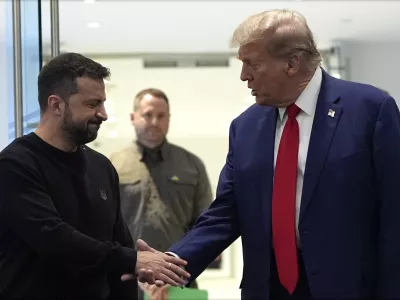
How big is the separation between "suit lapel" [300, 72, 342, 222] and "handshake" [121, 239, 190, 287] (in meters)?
0.44

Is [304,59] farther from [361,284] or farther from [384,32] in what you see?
[384,32]

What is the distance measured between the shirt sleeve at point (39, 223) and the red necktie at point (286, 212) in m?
0.48

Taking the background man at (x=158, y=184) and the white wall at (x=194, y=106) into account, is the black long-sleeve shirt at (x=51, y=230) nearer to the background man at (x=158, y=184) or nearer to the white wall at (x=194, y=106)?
the background man at (x=158, y=184)

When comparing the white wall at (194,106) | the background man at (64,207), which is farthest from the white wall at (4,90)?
the white wall at (194,106)

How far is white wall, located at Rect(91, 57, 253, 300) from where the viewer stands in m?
9.05

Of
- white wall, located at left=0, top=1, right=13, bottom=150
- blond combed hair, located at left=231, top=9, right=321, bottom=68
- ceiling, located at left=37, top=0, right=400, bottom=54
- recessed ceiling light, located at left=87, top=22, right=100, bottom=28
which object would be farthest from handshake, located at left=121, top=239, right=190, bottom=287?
recessed ceiling light, located at left=87, top=22, right=100, bottom=28

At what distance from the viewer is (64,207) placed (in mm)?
2244

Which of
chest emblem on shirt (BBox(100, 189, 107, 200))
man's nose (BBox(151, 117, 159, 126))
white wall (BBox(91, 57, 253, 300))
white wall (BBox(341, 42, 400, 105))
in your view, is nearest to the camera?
chest emblem on shirt (BBox(100, 189, 107, 200))

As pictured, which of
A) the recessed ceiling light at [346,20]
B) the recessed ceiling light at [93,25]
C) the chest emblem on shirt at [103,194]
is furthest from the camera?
the recessed ceiling light at [93,25]

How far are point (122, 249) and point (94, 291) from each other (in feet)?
0.53

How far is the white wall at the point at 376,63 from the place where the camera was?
18.3 ft

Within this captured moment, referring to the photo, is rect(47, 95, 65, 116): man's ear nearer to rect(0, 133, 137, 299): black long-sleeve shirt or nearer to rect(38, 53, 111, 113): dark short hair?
rect(38, 53, 111, 113): dark short hair

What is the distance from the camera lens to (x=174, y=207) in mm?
4152

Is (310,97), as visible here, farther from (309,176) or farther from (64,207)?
(64,207)
